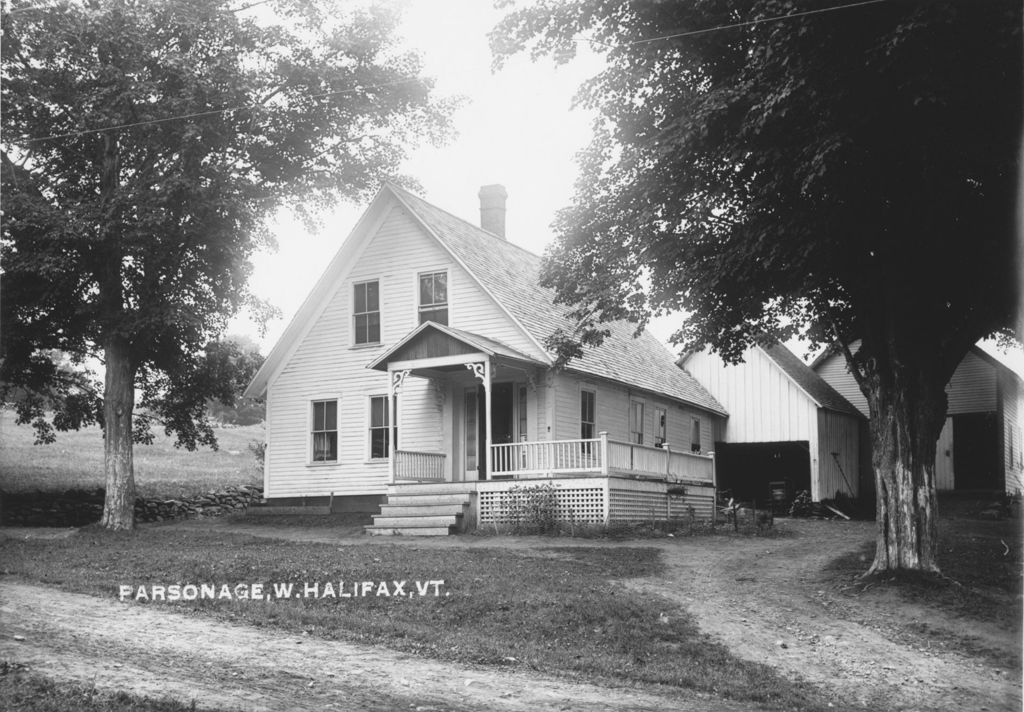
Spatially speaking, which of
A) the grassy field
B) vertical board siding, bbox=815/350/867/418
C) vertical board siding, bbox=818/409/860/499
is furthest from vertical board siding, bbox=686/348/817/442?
the grassy field

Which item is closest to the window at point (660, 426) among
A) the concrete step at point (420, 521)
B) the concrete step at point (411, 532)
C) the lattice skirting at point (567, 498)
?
the lattice skirting at point (567, 498)

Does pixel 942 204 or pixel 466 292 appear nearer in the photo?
pixel 942 204

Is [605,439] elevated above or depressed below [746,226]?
below

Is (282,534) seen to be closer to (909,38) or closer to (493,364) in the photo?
(493,364)

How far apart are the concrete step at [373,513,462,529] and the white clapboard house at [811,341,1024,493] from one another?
716 inches

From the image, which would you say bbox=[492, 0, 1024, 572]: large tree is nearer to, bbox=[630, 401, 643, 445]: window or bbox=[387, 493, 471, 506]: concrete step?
bbox=[387, 493, 471, 506]: concrete step

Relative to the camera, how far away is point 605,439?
21375mm

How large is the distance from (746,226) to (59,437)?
118 ft

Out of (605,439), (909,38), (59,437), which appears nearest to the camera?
(909,38)

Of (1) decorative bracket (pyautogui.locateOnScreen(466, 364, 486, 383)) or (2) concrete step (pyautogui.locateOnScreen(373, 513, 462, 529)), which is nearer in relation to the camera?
(2) concrete step (pyautogui.locateOnScreen(373, 513, 462, 529))

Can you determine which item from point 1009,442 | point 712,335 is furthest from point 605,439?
point 1009,442

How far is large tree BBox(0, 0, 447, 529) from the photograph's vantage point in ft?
70.2

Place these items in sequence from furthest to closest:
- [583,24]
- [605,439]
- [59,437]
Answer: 1. [59,437]
2. [605,439]
3. [583,24]

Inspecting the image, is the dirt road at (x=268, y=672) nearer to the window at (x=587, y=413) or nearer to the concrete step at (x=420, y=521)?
the concrete step at (x=420, y=521)
